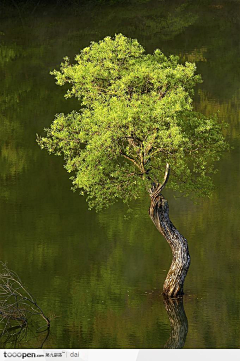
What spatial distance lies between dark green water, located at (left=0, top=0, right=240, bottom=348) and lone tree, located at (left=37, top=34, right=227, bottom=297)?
2.29m

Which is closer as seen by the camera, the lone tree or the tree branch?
the lone tree

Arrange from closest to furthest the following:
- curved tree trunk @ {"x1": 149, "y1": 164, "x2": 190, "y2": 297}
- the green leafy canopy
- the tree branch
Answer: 1. the green leafy canopy
2. the tree branch
3. curved tree trunk @ {"x1": 149, "y1": 164, "x2": 190, "y2": 297}

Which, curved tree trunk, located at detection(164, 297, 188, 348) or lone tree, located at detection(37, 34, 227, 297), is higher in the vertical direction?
lone tree, located at detection(37, 34, 227, 297)

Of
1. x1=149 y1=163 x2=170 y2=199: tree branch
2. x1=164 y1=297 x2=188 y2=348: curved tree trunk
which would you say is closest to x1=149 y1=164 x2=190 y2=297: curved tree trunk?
x1=149 y1=163 x2=170 y2=199: tree branch

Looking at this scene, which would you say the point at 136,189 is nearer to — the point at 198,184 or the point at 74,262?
the point at 198,184

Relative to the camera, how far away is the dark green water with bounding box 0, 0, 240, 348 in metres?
32.4

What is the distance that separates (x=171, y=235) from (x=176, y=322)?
9.55 ft

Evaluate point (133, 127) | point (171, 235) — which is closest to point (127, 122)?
point (133, 127)

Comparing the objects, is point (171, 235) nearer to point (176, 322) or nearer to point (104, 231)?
point (176, 322)

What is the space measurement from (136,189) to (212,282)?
546 cm

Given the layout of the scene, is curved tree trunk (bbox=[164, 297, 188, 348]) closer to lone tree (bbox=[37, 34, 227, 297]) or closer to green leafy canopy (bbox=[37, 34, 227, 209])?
lone tree (bbox=[37, 34, 227, 297])

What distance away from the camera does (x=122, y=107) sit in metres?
31.5

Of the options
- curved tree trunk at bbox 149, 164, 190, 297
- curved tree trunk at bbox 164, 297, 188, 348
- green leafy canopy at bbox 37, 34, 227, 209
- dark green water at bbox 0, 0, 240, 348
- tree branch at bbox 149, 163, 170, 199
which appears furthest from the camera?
curved tree trunk at bbox 149, 164, 190, 297

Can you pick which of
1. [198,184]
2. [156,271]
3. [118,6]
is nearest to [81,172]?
[198,184]
